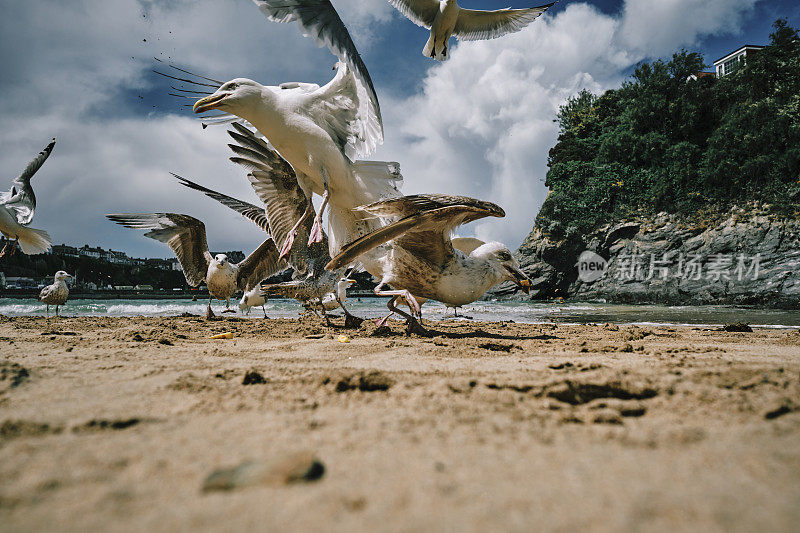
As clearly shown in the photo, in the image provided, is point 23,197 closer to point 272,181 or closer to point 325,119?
point 272,181

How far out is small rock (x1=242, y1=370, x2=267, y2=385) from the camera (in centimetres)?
149

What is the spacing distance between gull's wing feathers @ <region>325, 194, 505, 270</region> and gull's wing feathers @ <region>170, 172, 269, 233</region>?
418 centimetres

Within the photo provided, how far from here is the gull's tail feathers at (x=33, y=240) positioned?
8454 mm

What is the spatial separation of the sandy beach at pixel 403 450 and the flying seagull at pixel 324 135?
2.79 m

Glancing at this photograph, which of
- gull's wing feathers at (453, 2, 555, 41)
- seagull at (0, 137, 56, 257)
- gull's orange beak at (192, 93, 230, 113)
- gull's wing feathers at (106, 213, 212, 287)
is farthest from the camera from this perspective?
seagull at (0, 137, 56, 257)

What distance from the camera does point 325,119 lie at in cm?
455

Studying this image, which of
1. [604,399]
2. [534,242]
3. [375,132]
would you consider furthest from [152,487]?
[534,242]

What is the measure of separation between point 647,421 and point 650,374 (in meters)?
0.48

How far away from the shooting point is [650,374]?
4.72ft

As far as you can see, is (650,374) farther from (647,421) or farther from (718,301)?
(718,301)

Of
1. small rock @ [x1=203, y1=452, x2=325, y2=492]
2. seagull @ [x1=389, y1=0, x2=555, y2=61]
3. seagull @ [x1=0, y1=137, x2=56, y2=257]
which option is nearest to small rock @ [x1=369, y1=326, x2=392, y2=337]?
small rock @ [x1=203, y1=452, x2=325, y2=492]

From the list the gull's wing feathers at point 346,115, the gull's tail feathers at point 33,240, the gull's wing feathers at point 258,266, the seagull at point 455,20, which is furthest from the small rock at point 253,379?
the gull's tail feathers at point 33,240

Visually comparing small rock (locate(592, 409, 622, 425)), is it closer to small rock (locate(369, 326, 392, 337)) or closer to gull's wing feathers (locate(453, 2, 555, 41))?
small rock (locate(369, 326, 392, 337))

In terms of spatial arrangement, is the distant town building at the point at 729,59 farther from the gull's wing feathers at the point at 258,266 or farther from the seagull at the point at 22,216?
the seagull at the point at 22,216
